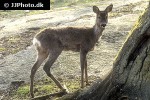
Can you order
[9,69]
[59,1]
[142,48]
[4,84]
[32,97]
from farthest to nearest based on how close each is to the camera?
[59,1]
[9,69]
[4,84]
[32,97]
[142,48]

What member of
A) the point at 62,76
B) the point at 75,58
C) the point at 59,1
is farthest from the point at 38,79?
the point at 59,1

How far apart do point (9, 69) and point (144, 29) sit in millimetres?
7595

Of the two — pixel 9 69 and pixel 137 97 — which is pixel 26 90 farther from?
pixel 137 97

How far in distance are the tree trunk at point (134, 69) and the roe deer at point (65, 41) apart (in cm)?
371

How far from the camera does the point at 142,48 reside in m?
7.82

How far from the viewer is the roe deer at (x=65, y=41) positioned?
12109mm

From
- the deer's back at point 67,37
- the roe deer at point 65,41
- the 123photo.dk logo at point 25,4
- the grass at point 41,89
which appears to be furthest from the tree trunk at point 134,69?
the 123photo.dk logo at point 25,4

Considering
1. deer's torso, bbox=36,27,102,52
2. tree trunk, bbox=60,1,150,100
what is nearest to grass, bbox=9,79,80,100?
deer's torso, bbox=36,27,102,52

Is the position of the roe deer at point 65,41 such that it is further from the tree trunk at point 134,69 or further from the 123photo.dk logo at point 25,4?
the 123photo.dk logo at point 25,4

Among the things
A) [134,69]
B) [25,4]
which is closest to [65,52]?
[134,69]

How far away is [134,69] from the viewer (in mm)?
7926

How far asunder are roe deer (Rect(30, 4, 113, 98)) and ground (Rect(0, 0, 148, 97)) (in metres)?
0.81

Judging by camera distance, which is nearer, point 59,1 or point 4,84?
point 4,84

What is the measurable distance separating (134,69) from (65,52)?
7954mm
